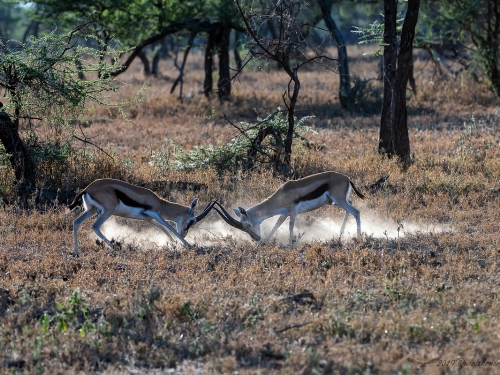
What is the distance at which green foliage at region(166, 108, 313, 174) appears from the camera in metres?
13.6

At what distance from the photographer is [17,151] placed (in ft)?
40.2

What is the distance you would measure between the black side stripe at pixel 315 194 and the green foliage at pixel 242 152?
12.3 feet

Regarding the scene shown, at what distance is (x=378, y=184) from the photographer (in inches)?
475

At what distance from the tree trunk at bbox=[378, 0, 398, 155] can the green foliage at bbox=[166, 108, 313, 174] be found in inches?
68.6

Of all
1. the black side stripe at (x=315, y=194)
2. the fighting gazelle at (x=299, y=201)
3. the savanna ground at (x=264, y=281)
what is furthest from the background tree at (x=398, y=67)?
the black side stripe at (x=315, y=194)

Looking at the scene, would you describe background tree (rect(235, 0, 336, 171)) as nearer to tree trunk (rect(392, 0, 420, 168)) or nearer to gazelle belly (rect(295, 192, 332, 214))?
tree trunk (rect(392, 0, 420, 168))

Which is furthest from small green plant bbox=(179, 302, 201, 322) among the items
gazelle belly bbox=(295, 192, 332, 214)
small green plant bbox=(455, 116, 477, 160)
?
small green plant bbox=(455, 116, 477, 160)

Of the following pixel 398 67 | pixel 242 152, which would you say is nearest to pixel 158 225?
pixel 242 152

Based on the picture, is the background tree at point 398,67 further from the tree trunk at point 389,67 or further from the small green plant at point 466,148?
the small green plant at point 466,148

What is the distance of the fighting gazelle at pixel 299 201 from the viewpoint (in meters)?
9.77

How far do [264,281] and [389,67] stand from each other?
7955 mm

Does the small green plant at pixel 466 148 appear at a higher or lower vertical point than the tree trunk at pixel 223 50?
lower

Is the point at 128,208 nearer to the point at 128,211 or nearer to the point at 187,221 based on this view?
the point at 128,211

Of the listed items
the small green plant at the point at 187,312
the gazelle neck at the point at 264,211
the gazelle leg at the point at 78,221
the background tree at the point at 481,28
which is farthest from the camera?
the background tree at the point at 481,28
